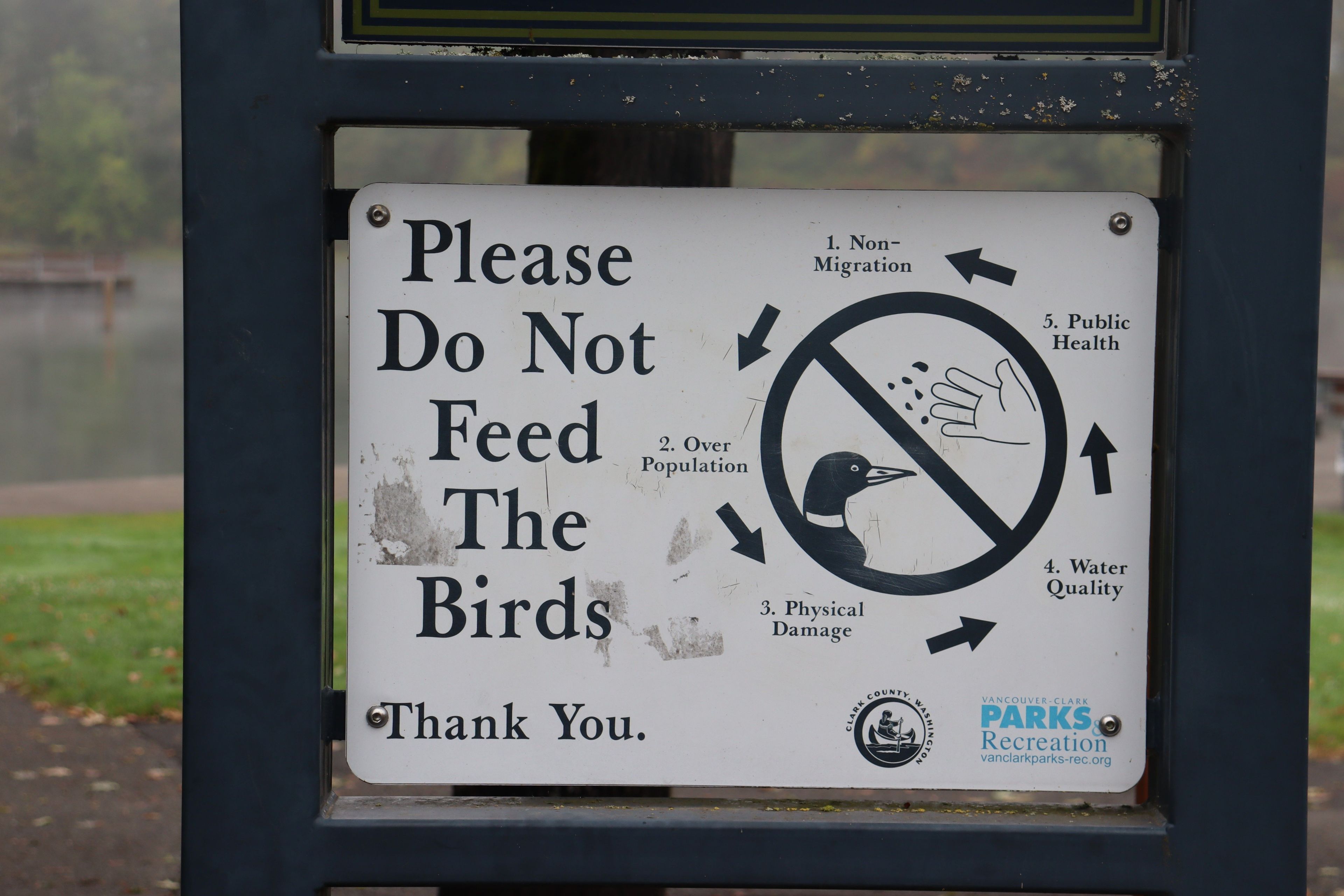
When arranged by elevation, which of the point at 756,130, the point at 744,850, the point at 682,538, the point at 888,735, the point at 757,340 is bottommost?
the point at 744,850

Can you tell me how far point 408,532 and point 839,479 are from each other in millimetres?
555

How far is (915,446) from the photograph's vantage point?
1660mm

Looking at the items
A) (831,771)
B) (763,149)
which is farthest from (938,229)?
(763,149)

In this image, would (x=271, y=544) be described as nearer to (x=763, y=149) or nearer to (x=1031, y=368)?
(x=1031, y=368)

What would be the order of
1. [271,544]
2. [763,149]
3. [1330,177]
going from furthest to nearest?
[1330,177] < [763,149] < [271,544]

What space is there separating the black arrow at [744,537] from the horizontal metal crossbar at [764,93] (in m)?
0.49

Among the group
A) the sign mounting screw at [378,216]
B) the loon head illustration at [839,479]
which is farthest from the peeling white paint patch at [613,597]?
the sign mounting screw at [378,216]

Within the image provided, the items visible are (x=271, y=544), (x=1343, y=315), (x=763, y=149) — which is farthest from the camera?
(x=1343, y=315)

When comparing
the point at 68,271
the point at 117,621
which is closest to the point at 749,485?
the point at 117,621

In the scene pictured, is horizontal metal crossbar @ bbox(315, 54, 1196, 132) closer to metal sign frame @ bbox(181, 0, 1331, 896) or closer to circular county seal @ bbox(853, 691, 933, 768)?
metal sign frame @ bbox(181, 0, 1331, 896)

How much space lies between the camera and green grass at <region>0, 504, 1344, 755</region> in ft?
20.5

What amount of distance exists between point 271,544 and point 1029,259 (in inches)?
40.1

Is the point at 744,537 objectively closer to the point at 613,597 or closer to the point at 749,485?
the point at 749,485

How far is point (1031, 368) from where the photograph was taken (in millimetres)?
1656
